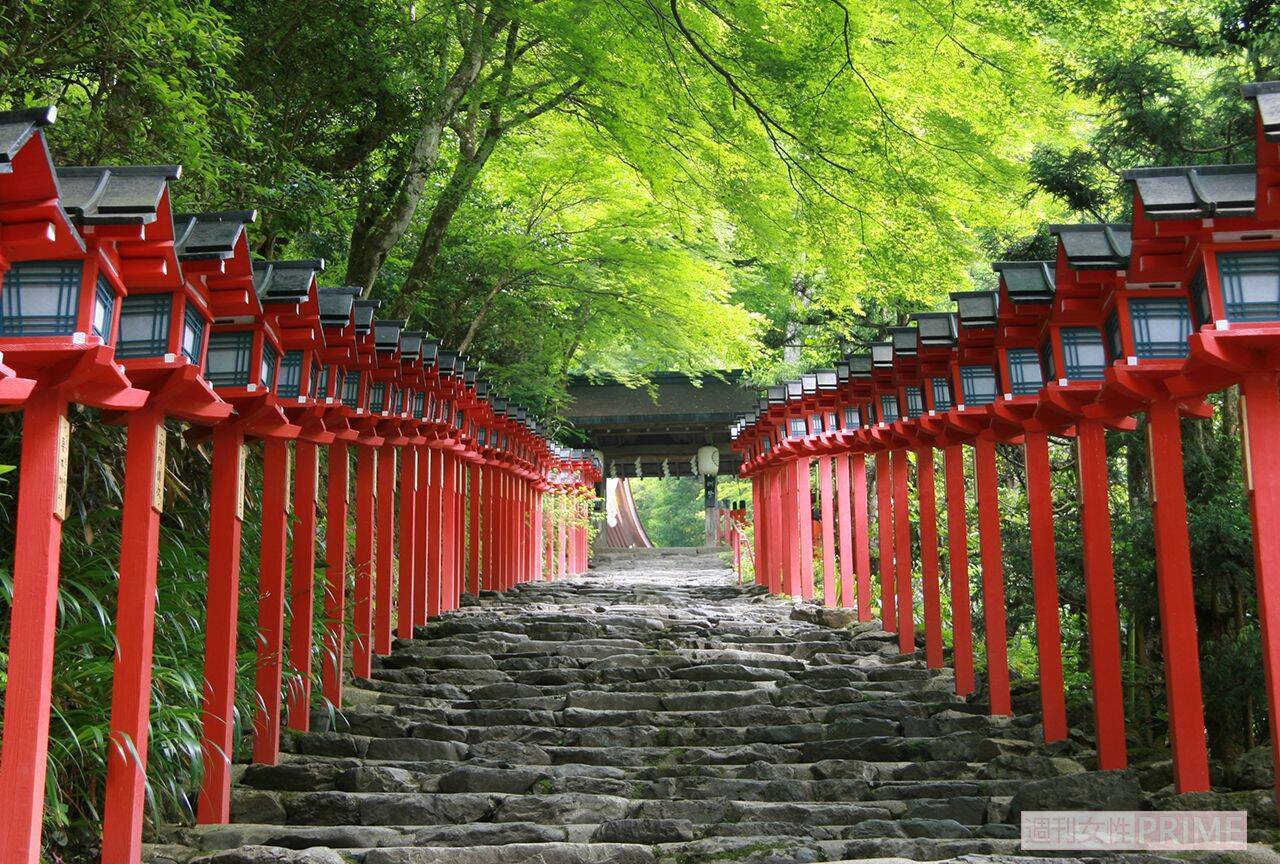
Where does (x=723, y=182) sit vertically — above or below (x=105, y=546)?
above

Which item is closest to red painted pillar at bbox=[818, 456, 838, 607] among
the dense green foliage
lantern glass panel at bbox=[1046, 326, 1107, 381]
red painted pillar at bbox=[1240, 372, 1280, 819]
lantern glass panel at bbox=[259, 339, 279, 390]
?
the dense green foliage

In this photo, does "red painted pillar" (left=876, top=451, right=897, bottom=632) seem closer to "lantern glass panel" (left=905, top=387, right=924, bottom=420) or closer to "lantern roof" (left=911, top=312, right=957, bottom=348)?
"lantern glass panel" (left=905, top=387, right=924, bottom=420)

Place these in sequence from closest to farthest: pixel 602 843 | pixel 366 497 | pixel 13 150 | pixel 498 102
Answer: pixel 13 150 < pixel 602 843 < pixel 366 497 < pixel 498 102

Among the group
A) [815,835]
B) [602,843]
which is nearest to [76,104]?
[602,843]

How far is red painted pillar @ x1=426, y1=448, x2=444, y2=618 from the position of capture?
14.1 m

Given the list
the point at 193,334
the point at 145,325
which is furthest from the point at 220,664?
the point at 145,325

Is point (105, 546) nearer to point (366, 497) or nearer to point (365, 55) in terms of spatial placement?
point (366, 497)

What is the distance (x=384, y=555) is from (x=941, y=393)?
5.04 meters

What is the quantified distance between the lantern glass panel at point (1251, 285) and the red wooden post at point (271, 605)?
5.61m

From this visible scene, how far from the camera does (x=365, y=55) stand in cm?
1198

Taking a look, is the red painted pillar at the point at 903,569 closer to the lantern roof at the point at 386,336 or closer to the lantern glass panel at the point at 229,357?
the lantern roof at the point at 386,336

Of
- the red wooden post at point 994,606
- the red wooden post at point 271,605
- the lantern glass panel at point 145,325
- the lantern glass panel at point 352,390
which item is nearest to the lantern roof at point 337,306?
the red wooden post at point 271,605

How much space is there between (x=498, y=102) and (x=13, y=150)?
1043 centimetres

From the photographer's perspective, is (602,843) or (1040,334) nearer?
(602,843)
